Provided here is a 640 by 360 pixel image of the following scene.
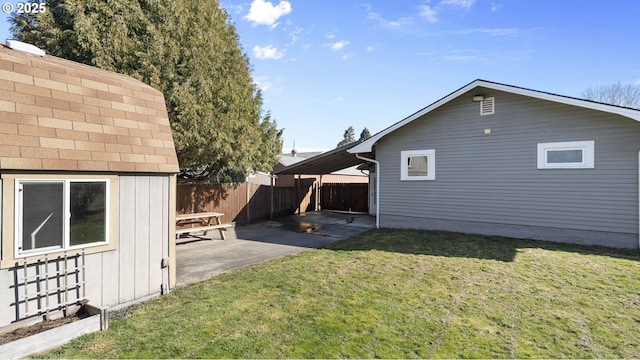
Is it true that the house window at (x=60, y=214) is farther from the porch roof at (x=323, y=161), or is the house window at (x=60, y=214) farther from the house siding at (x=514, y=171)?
the house siding at (x=514, y=171)

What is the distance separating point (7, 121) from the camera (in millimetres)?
3492

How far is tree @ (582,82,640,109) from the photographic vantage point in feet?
79.6

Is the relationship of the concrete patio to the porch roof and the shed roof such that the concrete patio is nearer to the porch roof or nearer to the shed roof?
the porch roof

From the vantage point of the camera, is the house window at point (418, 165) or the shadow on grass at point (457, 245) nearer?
the shadow on grass at point (457, 245)

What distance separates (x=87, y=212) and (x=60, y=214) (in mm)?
289

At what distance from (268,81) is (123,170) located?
32.9 ft

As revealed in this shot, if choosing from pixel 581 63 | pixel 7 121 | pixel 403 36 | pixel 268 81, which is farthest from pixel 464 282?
pixel 581 63

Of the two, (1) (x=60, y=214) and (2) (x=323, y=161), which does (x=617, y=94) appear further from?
(1) (x=60, y=214)

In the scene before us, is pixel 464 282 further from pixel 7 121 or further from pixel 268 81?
pixel 268 81

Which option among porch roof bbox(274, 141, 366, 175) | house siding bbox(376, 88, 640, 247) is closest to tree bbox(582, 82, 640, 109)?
house siding bbox(376, 88, 640, 247)

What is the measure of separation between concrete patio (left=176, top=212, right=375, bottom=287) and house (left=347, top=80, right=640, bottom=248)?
7.96 ft

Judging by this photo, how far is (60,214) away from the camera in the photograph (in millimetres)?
3822

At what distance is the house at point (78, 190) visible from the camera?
351 centimetres

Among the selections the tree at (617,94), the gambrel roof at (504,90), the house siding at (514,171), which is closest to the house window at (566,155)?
the house siding at (514,171)
